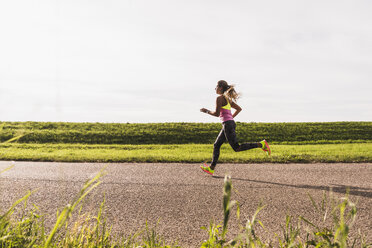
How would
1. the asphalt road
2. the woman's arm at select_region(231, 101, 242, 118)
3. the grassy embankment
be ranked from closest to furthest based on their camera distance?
the asphalt road → the woman's arm at select_region(231, 101, 242, 118) → the grassy embankment

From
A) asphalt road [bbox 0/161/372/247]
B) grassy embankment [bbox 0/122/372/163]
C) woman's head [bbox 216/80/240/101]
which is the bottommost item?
asphalt road [bbox 0/161/372/247]

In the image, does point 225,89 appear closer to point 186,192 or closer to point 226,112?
point 226,112

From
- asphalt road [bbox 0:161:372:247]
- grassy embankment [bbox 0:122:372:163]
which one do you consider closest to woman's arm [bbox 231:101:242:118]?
asphalt road [bbox 0:161:372:247]

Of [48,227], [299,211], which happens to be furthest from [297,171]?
[48,227]

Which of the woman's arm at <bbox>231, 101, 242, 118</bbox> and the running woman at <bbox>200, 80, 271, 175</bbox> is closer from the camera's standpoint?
the running woman at <bbox>200, 80, 271, 175</bbox>

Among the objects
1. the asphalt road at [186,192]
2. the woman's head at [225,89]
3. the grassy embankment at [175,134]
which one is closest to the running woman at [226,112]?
the woman's head at [225,89]

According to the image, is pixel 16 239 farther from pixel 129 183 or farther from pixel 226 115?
pixel 226 115

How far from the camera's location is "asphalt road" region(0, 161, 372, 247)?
12.3 feet

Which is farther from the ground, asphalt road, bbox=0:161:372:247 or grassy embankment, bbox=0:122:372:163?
grassy embankment, bbox=0:122:372:163

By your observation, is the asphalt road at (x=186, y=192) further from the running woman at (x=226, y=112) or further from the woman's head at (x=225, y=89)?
the woman's head at (x=225, y=89)

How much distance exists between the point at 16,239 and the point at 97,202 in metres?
1.99

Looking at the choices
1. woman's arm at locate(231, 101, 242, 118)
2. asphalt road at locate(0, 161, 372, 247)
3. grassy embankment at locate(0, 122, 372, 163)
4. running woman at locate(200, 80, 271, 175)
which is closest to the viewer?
asphalt road at locate(0, 161, 372, 247)

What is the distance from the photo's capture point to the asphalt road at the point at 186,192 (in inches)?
147

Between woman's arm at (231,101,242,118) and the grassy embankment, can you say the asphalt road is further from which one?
the grassy embankment
